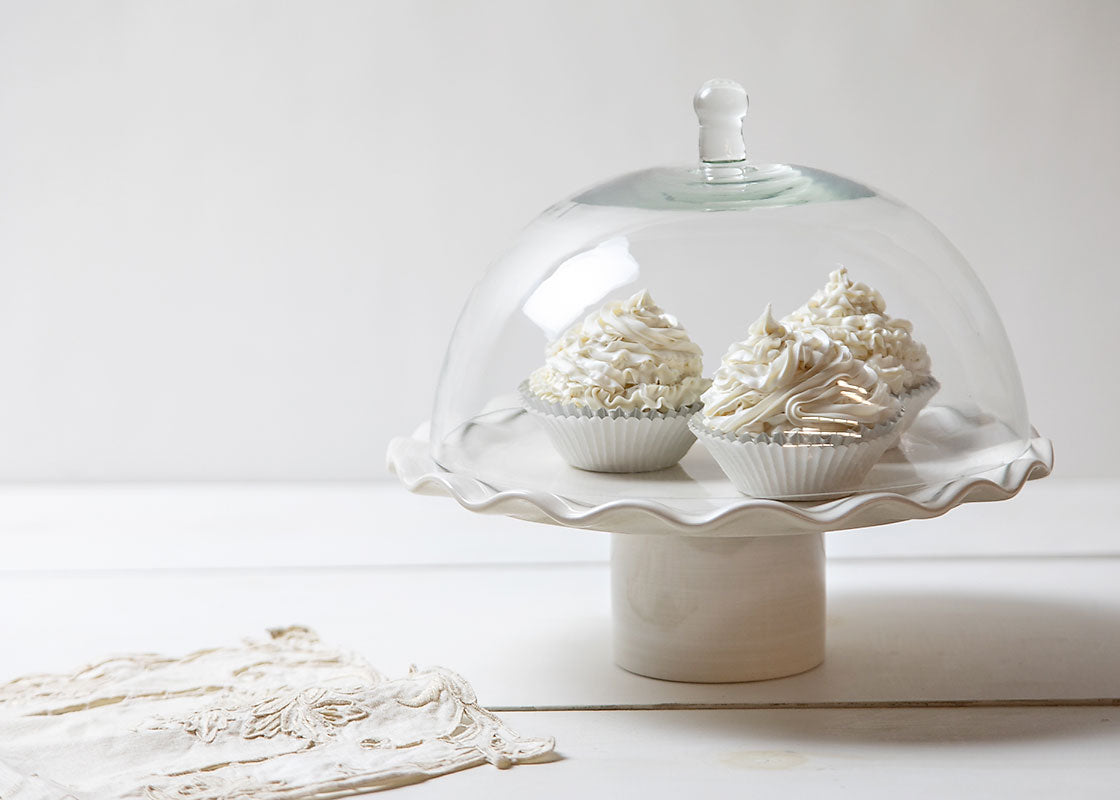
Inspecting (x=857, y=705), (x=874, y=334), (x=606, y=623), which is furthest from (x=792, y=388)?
(x=606, y=623)

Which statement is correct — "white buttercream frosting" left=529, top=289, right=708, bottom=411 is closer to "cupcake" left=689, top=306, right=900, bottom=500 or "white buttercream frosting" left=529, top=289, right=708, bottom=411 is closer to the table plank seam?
"cupcake" left=689, top=306, right=900, bottom=500

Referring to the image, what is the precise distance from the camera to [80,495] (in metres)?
2.41

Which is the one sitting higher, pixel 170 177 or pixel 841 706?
pixel 170 177

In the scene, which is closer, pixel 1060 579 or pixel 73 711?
pixel 73 711

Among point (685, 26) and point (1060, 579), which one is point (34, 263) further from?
point (1060, 579)

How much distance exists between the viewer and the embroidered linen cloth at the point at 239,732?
114 cm

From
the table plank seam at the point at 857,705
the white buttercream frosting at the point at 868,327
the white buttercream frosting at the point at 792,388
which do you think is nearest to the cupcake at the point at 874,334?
the white buttercream frosting at the point at 868,327

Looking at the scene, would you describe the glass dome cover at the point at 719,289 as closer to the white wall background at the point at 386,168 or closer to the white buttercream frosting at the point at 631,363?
the white buttercream frosting at the point at 631,363

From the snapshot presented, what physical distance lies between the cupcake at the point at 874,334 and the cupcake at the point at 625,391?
5.1 inches

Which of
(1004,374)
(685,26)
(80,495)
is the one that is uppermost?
(685,26)

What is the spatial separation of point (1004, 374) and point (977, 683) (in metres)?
0.35

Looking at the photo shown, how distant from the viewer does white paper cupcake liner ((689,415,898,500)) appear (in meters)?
1.21

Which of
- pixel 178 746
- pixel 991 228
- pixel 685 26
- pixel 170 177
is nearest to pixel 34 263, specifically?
pixel 170 177

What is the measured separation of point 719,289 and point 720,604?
0.33 m
